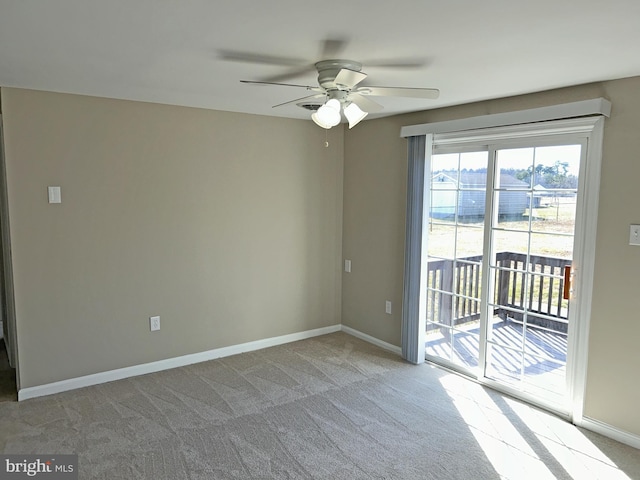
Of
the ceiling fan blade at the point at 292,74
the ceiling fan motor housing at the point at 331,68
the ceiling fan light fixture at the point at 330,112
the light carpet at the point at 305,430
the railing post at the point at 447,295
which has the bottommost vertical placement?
the light carpet at the point at 305,430

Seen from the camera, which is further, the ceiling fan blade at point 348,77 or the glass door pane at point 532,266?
the glass door pane at point 532,266

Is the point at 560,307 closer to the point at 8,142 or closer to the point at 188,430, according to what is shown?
the point at 188,430

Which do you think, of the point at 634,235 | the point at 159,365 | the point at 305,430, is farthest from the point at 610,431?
the point at 159,365

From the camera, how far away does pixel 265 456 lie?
9.11ft

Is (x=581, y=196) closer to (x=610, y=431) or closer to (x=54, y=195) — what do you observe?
(x=610, y=431)

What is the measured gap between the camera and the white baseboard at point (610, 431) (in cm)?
290

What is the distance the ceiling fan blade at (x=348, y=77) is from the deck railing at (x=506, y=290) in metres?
2.07

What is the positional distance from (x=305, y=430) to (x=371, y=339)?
1.88 metres

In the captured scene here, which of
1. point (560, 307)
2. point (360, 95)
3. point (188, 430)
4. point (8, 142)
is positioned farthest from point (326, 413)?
point (8, 142)

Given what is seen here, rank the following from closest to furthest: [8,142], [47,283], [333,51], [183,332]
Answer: [333,51] → [8,142] → [47,283] → [183,332]

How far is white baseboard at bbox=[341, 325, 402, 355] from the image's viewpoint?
4553 mm

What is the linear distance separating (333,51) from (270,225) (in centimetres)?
251

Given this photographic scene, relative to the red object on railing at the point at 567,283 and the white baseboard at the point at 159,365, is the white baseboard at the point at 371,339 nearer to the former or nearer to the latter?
the white baseboard at the point at 159,365

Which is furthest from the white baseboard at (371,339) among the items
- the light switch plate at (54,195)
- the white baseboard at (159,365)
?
the light switch plate at (54,195)
